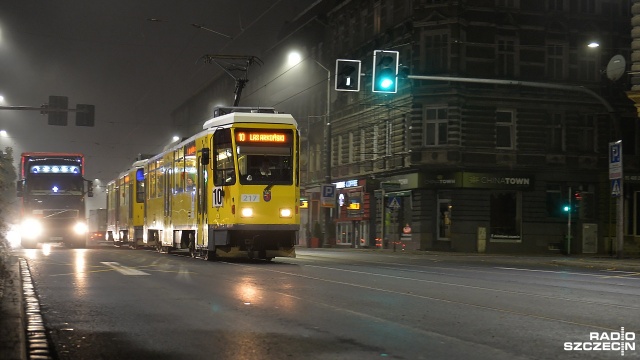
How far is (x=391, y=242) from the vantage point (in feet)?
148

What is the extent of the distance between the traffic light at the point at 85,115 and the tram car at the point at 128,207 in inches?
154

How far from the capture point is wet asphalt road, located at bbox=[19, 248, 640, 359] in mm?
7629

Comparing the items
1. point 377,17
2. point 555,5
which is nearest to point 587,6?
point 555,5

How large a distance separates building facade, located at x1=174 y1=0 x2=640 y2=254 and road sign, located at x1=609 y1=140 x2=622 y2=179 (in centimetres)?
1107

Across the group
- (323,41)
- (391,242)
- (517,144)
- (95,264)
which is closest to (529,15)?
(517,144)

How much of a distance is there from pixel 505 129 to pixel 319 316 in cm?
3467

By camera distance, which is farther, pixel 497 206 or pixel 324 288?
pixel 497 206

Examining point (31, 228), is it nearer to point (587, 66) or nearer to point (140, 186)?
point (140, 186)

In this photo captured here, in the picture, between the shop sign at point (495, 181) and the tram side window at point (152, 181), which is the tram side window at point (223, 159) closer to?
the tram side window at point (152, 181)

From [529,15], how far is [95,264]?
30.6m

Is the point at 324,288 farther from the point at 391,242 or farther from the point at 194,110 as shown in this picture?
the point at 194,110

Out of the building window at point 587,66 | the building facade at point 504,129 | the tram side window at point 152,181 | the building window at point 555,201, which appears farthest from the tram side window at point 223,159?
the building window at point 587,66

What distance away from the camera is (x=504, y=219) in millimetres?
42312

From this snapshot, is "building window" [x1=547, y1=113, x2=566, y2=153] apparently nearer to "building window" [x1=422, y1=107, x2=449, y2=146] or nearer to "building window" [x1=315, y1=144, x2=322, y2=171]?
"building window" [x1=422, y1=107, x2=449, y2=146]
